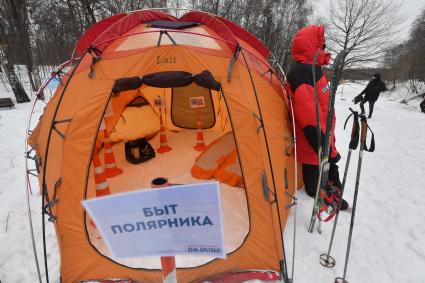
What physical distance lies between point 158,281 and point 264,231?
41.2 inches

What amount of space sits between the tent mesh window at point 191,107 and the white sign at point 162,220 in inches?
168

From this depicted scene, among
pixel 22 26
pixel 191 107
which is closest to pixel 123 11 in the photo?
pixel 22 26

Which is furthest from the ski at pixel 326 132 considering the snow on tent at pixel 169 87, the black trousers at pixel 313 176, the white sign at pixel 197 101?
the white sign at pixel 197 101

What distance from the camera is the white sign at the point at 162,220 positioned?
114 centimetres

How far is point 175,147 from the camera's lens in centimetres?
504

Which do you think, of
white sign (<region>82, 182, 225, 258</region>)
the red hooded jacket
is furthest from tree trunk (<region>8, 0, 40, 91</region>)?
white sign (<region>82, 182, 225, 258</region>)

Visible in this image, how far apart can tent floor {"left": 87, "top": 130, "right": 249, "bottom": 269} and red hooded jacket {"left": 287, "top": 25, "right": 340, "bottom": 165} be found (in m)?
1.19

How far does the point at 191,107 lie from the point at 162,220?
442 cm

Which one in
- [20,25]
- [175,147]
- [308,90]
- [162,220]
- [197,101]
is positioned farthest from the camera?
[20,25]

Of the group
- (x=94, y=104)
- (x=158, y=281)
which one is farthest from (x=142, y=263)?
(x=94, y=104)

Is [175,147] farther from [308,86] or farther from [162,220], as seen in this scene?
[162,220]

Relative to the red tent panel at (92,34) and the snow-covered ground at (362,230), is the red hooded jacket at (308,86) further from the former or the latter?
the red tent panel at (92,34)

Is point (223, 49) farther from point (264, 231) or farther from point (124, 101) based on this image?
point (124, 101)

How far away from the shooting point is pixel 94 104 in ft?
7.78
